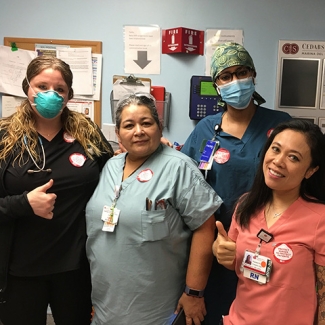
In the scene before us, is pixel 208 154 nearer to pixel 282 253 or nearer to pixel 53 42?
pixel 282 253

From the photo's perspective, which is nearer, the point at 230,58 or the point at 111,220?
the point at 111,220

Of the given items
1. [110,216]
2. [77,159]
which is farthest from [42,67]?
[110,216]

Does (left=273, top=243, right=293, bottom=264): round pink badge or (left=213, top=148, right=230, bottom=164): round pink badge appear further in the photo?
(left=213, top=148, right=230, bottom=164): round pink badge

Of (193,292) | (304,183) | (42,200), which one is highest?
(304,183)

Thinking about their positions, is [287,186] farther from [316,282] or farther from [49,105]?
[49,105]

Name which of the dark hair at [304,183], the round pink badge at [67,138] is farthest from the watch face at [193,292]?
the round pink badge at [67,138]

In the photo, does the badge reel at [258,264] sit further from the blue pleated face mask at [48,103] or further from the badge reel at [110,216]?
the blue pleated face mask at [48,103]

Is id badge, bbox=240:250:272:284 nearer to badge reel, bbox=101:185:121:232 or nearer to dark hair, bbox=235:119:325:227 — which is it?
dark hair, bbox=235:119:325:227

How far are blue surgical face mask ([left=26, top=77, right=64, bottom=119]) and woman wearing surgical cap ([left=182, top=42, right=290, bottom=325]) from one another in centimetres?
72

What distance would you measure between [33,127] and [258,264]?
1.10m

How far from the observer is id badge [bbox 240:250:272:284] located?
112 centimetres

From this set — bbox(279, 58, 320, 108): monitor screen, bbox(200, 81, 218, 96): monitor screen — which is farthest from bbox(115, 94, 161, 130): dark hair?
bbox(279, 58, 320, 108): monitor screen

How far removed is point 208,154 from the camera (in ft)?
5.24

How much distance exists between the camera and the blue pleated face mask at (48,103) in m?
1.45
